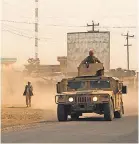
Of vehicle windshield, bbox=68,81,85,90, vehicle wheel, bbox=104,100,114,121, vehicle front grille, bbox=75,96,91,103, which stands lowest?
vehicle wheel, bbox=104,100,114,121

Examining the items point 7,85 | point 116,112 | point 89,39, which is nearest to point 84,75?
point 116,112

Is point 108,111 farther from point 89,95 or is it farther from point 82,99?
point 82,99

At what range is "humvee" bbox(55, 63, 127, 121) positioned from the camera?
21428mm

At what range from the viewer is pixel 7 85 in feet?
223

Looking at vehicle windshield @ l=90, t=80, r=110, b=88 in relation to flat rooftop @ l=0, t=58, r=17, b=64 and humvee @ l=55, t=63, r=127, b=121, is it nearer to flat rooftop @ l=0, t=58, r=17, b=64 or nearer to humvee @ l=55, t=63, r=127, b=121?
humvee @ l=55, t=63, r=127, b=121

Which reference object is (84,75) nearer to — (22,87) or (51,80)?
(22,87)

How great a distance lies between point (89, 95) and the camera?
21.5 metres

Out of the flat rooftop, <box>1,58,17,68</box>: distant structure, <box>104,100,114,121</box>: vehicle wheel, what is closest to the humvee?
<box>104,100,114,121</box>: vehicle wheel

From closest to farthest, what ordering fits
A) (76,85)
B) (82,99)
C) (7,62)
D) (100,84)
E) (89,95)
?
1. (89,95)
2. (82,99)
3. (100,84)
4. (76,85)
5. (7,62)

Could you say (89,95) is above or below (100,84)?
below

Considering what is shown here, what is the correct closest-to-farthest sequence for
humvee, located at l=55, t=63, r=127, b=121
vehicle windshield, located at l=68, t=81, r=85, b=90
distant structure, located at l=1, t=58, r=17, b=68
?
humvee, located at l=55, t=63, r=127, b=121, vehicle windshield, located at l=68, t=81, r=85, b=90, distant structure, located at l=1, t=58, r=17, b=68

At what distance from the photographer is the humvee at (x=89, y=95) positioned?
21428 millimetres

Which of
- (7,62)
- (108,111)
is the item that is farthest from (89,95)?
(7,62)

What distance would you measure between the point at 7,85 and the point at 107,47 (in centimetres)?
1749
